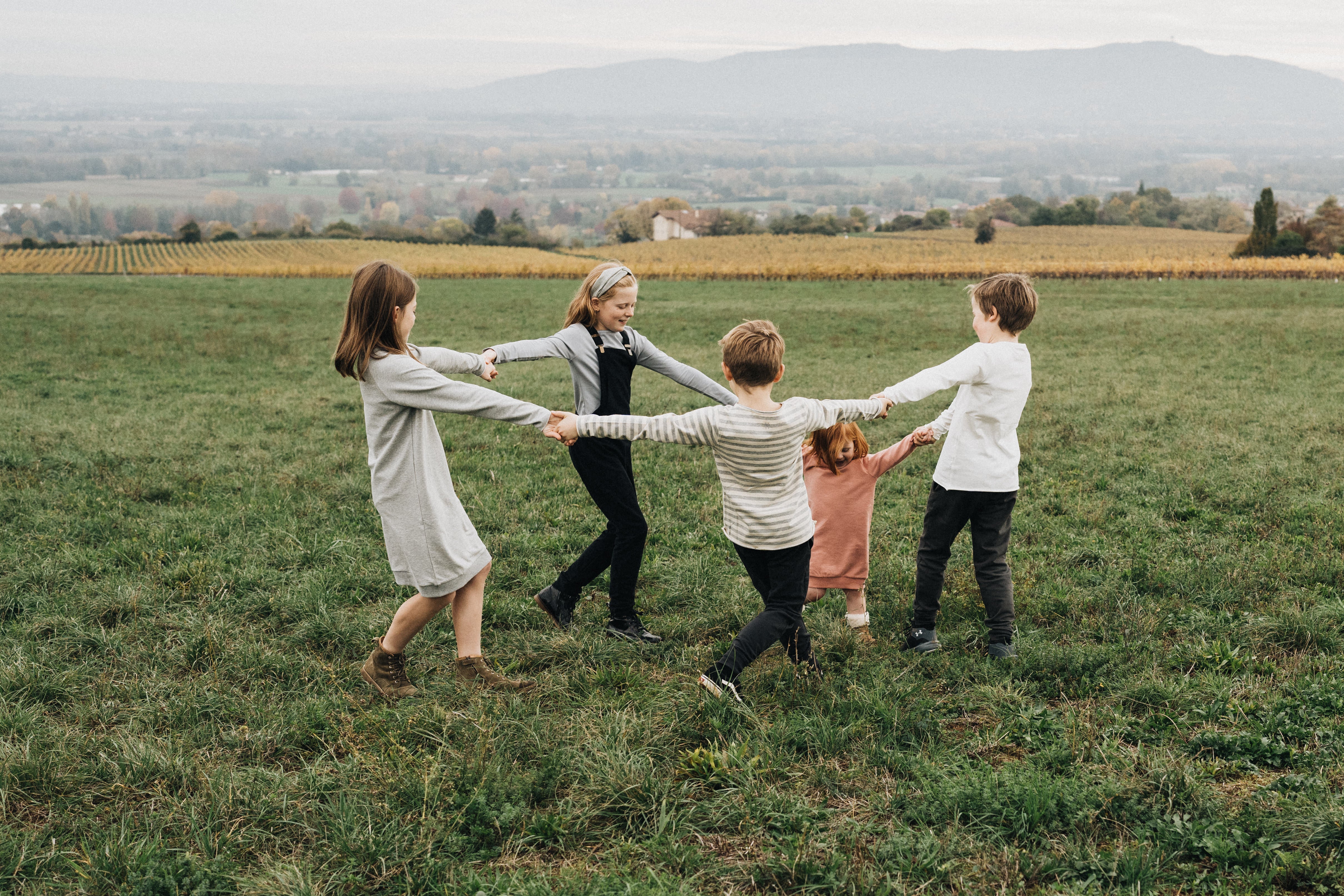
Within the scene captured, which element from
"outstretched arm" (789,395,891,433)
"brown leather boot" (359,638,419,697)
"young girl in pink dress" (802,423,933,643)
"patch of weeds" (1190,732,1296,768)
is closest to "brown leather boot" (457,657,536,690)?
"brown leather boot" (359,638,419,697)

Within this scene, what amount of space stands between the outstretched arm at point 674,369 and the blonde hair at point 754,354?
100 cm

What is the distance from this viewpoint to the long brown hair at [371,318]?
153 inches

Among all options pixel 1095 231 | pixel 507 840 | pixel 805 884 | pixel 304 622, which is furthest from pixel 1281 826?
pixel 1095 231

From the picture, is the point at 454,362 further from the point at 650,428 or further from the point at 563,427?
the point at 650,428

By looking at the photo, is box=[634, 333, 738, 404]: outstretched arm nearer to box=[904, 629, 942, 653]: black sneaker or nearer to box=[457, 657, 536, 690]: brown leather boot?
box=[904, 629, 942, 653]: black sneaker

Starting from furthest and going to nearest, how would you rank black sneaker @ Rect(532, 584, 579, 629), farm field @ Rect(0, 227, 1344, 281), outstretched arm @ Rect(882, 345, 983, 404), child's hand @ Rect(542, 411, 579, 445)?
farm field @ Rect(0, 227, 1344, 281)
black sneaker @ Rect(532, 584, 579, 629)
outstretched arm @ Rect(882, 345, 983, 404)
child's hand @ Rect(542, 411, 579, 445)

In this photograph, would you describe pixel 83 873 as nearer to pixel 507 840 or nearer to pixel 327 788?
pixel 327 788

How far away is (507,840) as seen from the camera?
124 inches

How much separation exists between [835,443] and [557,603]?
197 cm

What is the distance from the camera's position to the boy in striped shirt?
3828mm

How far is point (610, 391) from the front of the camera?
4723 mm

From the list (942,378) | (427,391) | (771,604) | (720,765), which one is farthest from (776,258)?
(720,765)

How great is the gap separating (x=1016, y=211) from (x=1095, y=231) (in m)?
22.1

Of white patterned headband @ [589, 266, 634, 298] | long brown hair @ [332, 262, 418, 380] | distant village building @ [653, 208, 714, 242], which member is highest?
distant village building @ [653, 208, 714, 242]
